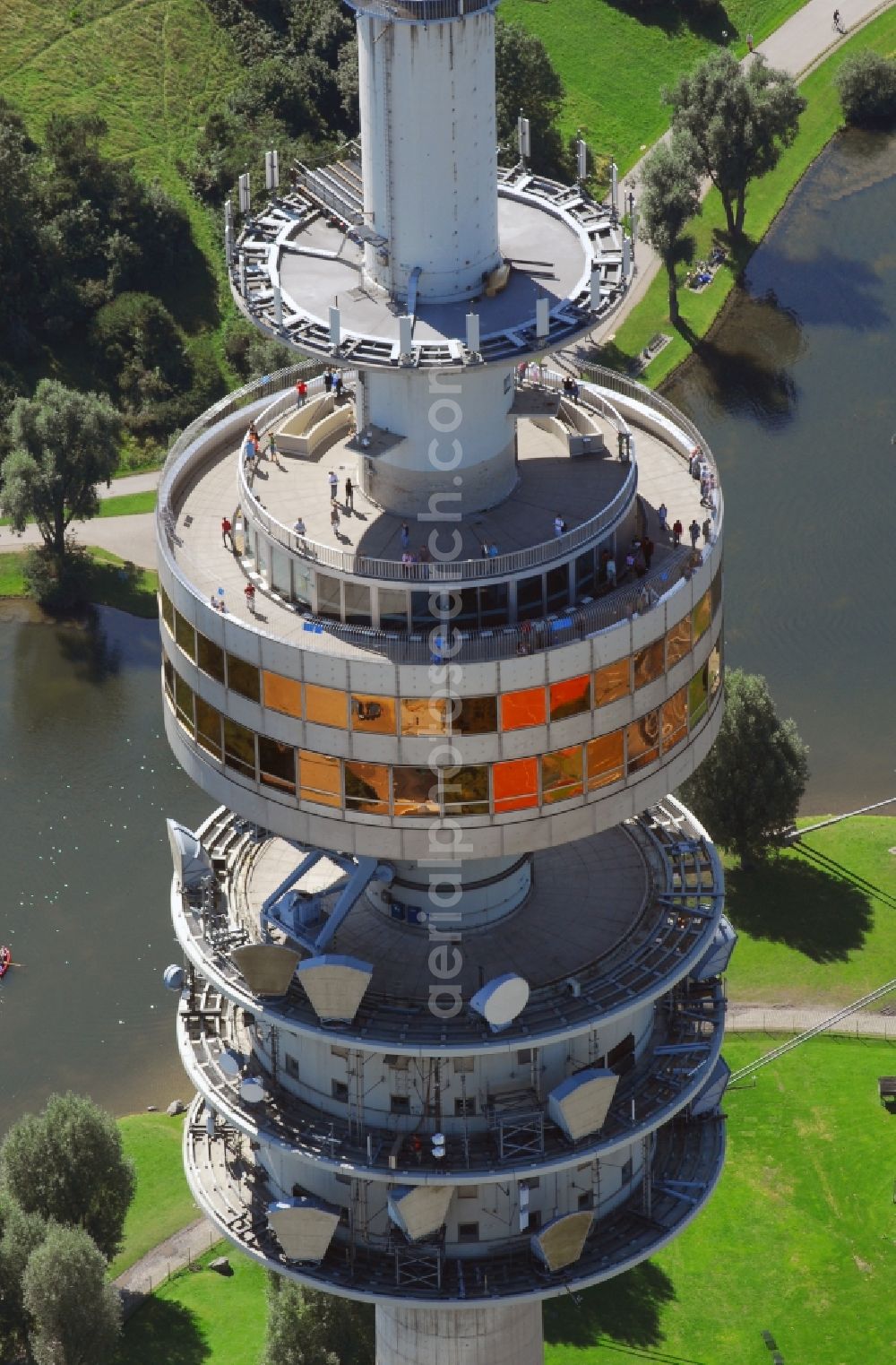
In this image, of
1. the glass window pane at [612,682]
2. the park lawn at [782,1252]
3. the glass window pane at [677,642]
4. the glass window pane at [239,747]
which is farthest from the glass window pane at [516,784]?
the park lawn at [782,1252]

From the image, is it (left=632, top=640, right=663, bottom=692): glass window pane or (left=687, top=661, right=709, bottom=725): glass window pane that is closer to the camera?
(left=632, top=640, right=663, bottom=692): glass window pane

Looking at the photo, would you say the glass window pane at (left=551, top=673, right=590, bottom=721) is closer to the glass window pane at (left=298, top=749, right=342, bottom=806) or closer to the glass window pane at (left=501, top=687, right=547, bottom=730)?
the glass window pane at (left=501, top=687, right=547, bottom=730)

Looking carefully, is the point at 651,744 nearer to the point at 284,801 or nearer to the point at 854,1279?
the point at 284,801

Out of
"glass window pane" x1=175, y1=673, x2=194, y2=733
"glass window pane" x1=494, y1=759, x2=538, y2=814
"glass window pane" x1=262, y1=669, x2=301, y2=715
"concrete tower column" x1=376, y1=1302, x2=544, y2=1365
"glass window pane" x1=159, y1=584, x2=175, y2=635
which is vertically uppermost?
"glass window pane" x1=262, y1=669, x2=301, y2=715

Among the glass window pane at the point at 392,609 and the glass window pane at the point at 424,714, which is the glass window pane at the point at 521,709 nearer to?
the glass window pane at the point at 424,714

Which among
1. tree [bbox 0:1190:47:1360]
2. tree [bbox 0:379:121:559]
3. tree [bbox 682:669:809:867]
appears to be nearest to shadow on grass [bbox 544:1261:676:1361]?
tree [bbox 0:1190:47:1360]

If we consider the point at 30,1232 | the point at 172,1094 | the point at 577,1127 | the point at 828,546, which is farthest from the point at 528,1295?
the point at 828,546

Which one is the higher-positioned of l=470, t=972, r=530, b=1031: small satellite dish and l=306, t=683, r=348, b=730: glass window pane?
l=306, t=683, r=348, b=730: glass window pane

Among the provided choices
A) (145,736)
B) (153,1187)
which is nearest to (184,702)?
(153,1187)
